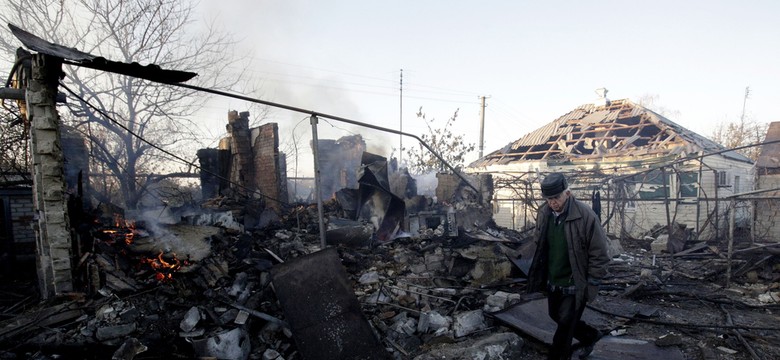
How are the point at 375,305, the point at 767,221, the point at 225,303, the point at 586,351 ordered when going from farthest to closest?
1. the point at 767,221
2. the point at 375,305
3. the point at 225,303
4. the point at 586,351

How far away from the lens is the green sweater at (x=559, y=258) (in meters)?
3.78

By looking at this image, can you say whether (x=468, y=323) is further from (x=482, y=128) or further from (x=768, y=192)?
(x=482, y=128)

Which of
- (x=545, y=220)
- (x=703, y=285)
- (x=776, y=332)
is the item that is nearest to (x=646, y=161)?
(x=703, y=285)

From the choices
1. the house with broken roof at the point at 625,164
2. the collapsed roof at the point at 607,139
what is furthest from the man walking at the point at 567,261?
the collapsed roof at the point at 607,139

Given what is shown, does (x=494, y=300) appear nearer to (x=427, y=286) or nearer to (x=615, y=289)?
(x=427, y=286)

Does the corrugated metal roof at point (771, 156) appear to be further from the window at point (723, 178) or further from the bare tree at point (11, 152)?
the bare tree at point (11, 152)

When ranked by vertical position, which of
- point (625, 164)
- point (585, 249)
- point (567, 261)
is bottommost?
point (567, 261)

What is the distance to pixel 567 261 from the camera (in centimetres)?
379

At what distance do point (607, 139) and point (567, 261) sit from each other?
1645 cm

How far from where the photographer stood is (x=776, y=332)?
5082 millimetres

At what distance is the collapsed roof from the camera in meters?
15.7

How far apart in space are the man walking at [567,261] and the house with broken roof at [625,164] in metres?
8.47

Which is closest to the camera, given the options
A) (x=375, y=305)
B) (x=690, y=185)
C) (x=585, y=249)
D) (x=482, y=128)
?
(x=585, y=249)

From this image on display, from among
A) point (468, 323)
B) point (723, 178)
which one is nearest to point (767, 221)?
point (723, 178)
